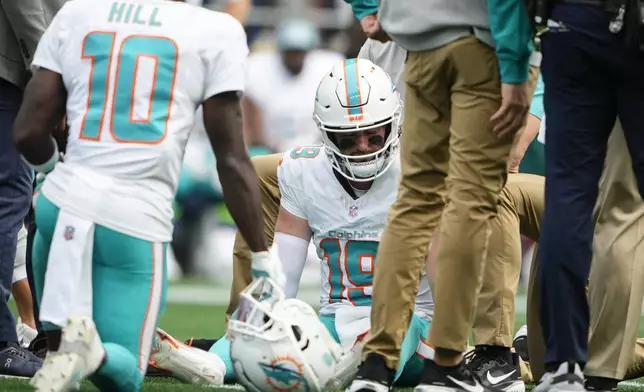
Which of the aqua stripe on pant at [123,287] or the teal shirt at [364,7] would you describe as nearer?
the aqua stripe on pant at [123,287]

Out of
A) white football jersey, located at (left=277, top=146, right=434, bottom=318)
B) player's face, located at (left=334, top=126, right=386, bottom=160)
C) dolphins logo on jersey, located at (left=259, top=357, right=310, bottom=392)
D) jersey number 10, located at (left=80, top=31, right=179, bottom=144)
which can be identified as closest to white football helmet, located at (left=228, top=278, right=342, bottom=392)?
dolphins logo on jersey, located at (left=259, top=357, right=310, bottom=392)

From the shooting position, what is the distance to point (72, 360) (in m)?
4.05

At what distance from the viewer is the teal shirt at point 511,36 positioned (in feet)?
14.6

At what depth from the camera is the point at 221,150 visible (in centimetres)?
458

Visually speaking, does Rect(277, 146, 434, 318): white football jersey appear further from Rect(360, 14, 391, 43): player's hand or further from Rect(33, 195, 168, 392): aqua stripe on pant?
Rect(33, 195, 168, 392): aqua stripe on pant

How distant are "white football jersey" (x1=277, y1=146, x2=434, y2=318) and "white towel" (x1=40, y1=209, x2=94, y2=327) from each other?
1.65m

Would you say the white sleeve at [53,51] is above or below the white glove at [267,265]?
above

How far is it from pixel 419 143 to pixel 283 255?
1.36 meters

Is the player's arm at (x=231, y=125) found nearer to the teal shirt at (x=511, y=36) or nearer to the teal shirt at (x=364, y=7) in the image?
the teal shirt at (x=511, y=36)

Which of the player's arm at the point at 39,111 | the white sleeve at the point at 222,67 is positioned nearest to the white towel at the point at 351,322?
the white sleeve at the point at 222,67

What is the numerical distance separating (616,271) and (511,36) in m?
1.03

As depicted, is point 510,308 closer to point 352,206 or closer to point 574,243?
point 352,206

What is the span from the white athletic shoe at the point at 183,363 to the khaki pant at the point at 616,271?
151 centimetres

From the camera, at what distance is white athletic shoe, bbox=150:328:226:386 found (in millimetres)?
5664
